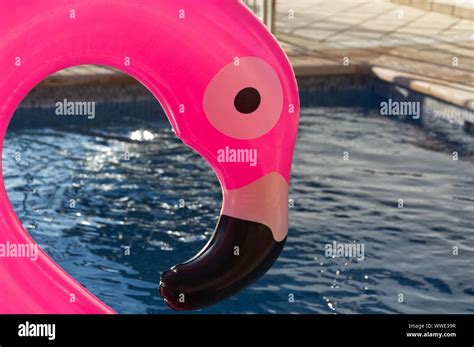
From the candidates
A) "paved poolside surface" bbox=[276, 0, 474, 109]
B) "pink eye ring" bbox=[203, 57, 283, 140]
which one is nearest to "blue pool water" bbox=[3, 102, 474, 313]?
"paved poolside surface" bbox=[276, 0, 474, 109]

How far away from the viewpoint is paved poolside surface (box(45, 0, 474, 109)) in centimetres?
1080

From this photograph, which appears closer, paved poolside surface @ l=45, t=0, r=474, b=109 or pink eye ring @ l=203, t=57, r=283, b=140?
pink eye ring @ l=203, t=57, r=283, b=140

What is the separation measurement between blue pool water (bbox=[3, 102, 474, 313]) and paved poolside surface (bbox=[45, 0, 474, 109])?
2.40 ft

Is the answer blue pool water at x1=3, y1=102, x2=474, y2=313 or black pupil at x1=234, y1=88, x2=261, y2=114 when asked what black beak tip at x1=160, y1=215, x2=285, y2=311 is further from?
blue pool water at x1=3, y1=102, x2=474, y2=313

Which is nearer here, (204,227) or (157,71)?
(157,71)

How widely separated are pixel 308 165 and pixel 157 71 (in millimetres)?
6039

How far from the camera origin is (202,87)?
118 inches

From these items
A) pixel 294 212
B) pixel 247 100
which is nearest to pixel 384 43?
pixel 294 212

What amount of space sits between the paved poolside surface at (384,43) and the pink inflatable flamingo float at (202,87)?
731 cm

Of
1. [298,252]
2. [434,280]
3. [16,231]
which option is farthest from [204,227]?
[16,231]

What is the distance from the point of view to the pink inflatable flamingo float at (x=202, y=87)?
296cm

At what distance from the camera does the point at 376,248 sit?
719 centimetres
